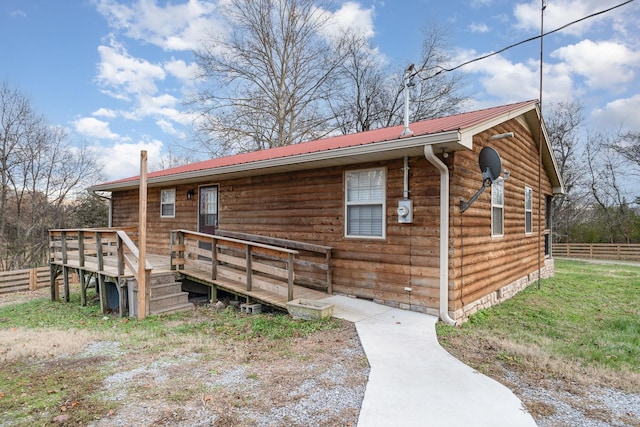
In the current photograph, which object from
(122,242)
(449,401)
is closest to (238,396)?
(449,401)

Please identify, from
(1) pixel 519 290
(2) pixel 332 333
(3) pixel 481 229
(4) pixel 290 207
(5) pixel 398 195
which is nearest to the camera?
(2) pixel 332 333

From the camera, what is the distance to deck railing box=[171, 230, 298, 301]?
5.94 meters

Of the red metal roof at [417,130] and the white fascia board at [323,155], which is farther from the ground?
the red metal roof at [417,130]

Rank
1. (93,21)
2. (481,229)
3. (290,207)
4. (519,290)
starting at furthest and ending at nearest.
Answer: (93,21), (519,290), (290,207), (481,229)

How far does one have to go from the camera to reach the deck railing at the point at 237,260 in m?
5.94

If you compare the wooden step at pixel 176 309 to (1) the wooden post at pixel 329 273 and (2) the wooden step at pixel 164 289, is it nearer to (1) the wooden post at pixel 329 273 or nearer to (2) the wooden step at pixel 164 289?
(2) the wooden step at pixel 164 289

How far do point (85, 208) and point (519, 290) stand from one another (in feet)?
66.5

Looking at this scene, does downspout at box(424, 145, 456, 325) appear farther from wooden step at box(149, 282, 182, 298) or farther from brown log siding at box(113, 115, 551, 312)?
wooden step at box(149, 282, 182, 298)

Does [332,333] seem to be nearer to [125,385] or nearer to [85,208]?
[125,385]

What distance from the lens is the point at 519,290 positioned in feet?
27.4

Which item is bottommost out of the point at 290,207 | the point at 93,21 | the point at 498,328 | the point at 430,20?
the point at 498,328

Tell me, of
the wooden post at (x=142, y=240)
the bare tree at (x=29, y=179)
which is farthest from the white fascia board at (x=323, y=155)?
the bare tree at (x=29, y=179)

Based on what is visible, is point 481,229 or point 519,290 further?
point 519,290

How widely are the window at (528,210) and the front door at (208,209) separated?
7.47 metres
